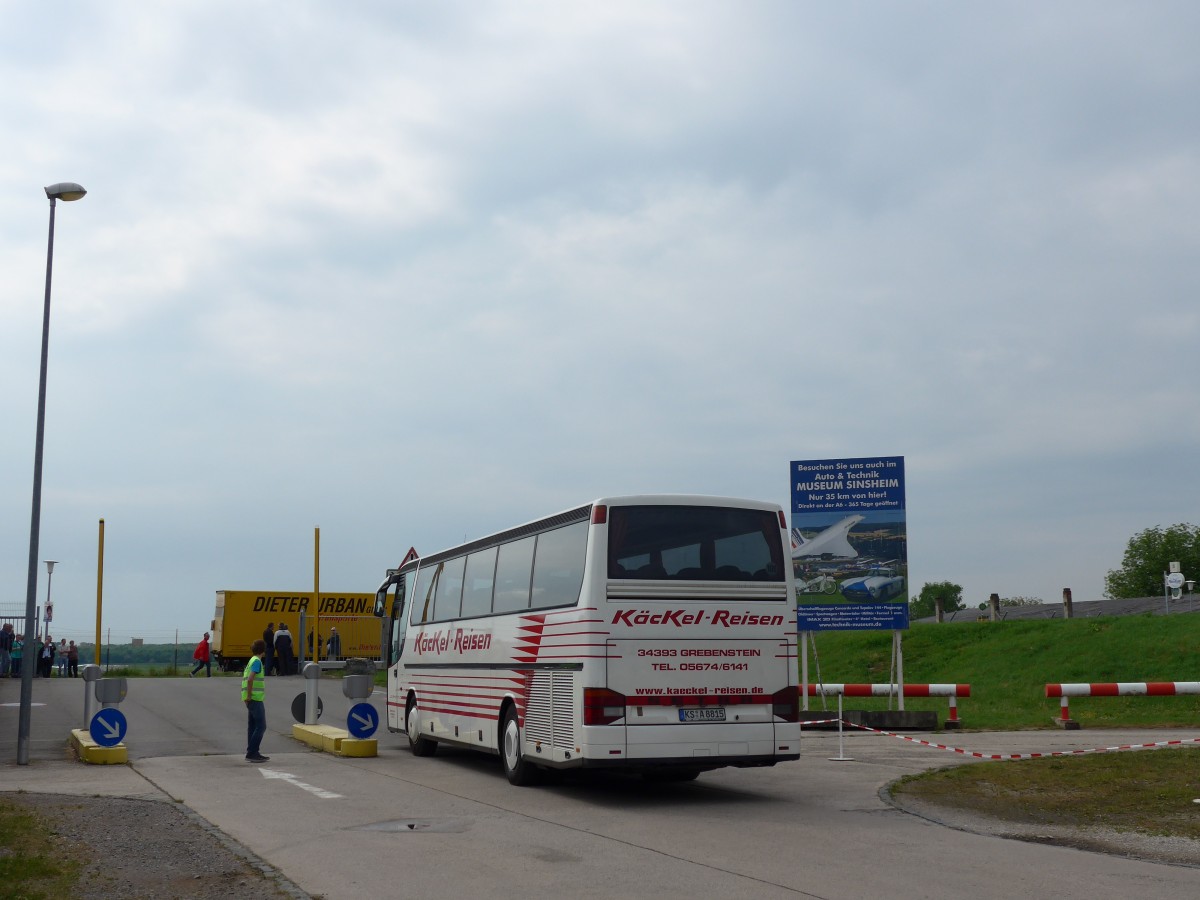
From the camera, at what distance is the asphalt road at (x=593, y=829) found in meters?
8.61

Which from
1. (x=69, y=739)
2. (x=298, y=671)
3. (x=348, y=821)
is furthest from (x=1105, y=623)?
(x=348, y=821)

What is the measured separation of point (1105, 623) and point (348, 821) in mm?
32283

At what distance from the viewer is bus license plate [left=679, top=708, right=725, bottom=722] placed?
13.3 meters

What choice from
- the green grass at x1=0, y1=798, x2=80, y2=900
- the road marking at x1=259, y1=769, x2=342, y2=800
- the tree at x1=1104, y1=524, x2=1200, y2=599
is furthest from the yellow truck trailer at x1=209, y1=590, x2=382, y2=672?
the tree at x1=1104, y1=524, x2=1200, y2=599

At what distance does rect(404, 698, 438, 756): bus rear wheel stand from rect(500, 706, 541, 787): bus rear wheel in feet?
13.0

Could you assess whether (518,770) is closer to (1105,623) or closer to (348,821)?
(348,821)

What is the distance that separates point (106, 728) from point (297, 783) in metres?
4.16

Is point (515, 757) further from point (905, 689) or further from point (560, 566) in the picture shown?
point (905, 689)

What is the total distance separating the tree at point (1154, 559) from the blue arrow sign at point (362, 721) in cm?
11490

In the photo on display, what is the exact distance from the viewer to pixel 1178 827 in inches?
447

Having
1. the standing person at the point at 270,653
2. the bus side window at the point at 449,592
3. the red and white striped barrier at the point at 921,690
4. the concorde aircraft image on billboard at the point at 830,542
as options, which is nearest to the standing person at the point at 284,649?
the standing person at the point at 270,653

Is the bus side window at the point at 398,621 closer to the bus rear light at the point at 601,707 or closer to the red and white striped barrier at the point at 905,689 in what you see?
the red and white striped barrier at the point at 905,689

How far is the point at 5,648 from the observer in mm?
39719

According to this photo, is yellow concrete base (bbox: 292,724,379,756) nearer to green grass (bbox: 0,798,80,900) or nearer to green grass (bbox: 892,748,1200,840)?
green grass (bbox: 0,798,80,900)
